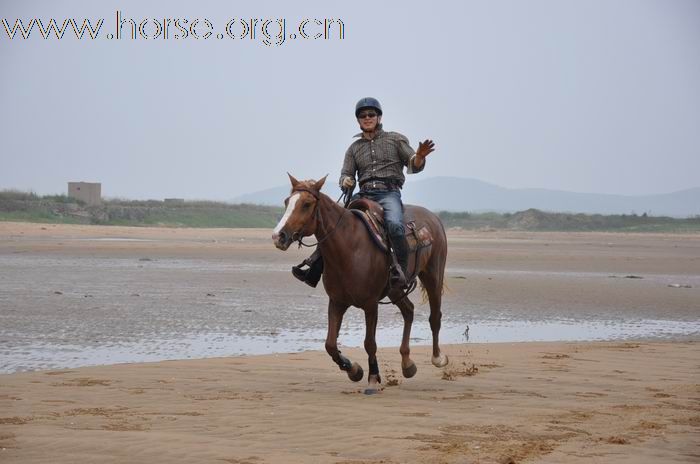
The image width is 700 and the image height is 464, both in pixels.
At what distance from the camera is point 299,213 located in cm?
886

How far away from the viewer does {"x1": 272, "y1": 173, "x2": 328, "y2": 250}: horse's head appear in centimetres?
861

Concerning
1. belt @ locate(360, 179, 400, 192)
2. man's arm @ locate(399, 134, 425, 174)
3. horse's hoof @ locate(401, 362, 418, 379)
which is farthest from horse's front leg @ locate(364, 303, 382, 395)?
man's arm @ locate(399, 134, 425, 174)

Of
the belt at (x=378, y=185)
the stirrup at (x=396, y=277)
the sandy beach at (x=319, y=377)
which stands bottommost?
the sandy beach at (x=319, y=377)

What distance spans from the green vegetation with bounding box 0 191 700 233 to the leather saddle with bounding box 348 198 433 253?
42.6 meters

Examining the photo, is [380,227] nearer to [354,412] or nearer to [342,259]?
[342,259]

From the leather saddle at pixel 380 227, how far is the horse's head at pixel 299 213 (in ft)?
1.95

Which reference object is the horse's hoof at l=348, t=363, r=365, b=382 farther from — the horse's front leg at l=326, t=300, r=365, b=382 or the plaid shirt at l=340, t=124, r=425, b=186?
the plaid shirt at l=340, t=124, r=425, b=186

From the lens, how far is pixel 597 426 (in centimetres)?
716

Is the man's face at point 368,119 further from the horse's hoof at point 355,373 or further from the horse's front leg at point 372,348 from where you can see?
the horse's hoof at point 355,373

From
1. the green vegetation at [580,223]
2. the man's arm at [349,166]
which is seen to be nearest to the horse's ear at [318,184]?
the man's arm at [349,166]

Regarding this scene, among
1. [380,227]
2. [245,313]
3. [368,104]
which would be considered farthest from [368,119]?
[245,313]

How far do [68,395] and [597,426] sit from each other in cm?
453

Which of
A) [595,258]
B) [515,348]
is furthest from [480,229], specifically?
[515,348]

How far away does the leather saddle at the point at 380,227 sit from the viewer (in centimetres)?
950
